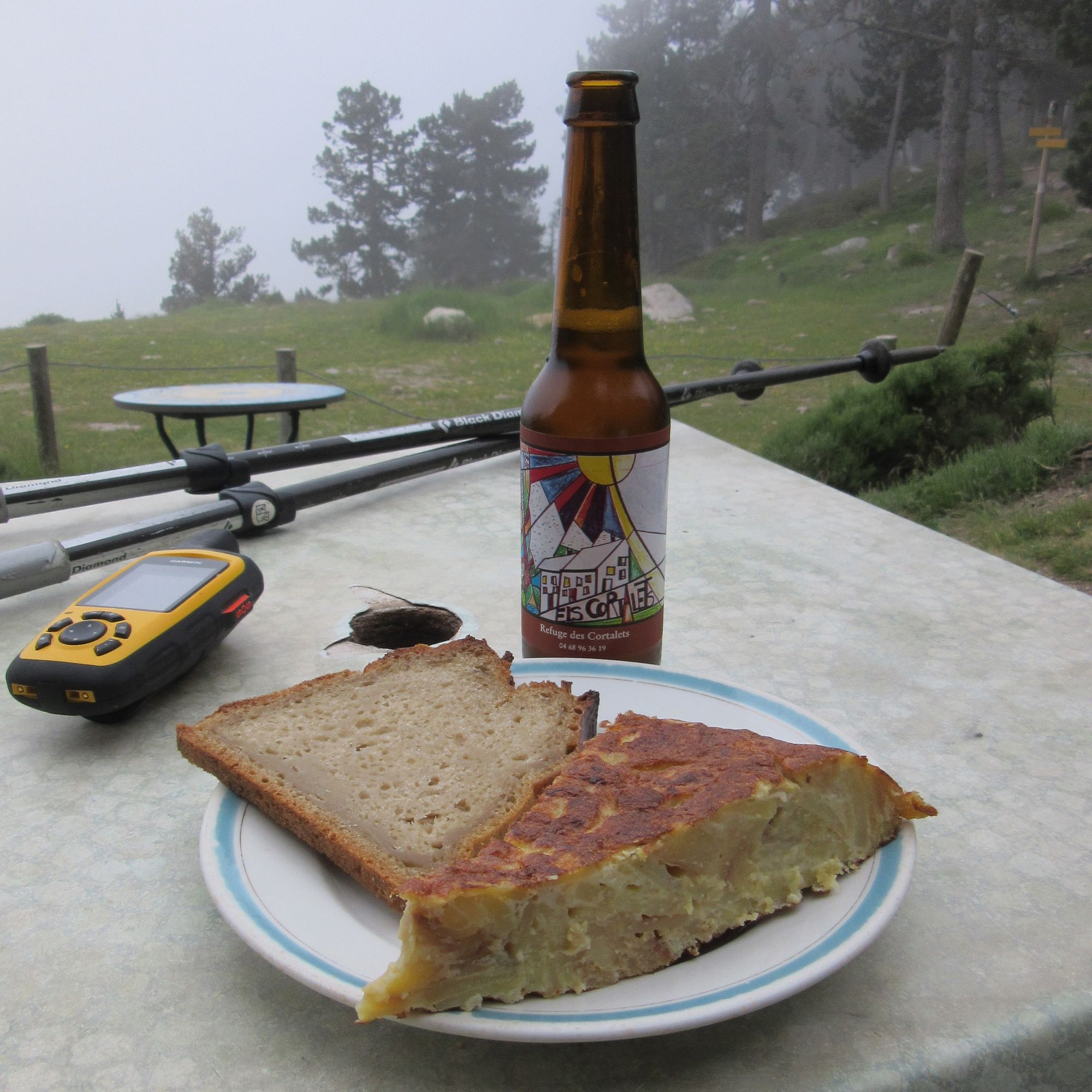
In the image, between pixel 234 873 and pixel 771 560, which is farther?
pixel 771 560

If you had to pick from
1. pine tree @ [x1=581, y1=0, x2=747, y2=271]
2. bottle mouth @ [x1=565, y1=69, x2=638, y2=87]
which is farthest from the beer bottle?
pine tree @ [x1=581, y1=0, x2=747, y2=271]

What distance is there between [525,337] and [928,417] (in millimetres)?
5324

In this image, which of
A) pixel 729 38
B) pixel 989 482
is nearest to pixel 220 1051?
pixel 989 482

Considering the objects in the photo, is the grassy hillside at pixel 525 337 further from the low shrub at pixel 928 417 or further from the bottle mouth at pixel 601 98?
the bottle mouth at pixel 601 98

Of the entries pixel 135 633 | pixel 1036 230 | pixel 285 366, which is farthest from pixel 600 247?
pixel 1036 230

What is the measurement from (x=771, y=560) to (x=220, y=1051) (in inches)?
39.3

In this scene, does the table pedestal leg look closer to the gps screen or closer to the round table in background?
the round table in background

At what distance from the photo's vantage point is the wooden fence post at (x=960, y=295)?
15.1 feet

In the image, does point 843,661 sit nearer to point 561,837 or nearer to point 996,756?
point 996,756

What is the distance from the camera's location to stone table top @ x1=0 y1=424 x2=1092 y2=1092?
1.74 feet

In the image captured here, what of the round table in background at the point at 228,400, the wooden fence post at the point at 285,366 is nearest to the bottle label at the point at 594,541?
the round table in background at the point at 228,400

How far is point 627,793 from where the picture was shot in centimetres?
58

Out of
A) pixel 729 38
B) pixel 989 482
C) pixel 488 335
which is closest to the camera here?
pixel 989 482

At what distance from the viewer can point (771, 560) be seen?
1363 millimetres
